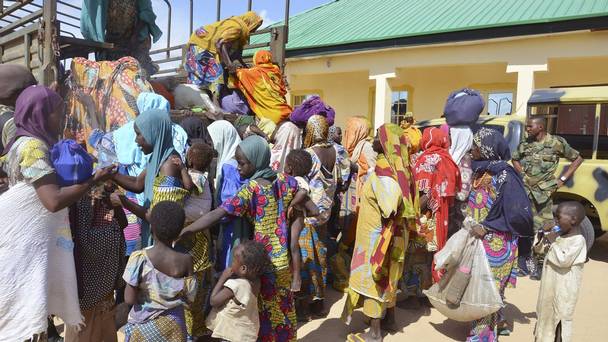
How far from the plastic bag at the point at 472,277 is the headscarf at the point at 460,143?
1048 millimetres

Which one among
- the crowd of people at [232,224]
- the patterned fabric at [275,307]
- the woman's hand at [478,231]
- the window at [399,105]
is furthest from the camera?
the window at [399,105]

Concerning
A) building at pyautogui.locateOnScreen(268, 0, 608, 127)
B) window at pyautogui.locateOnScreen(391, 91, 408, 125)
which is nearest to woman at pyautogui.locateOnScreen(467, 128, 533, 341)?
building at pyautogui.locateOnScreen(268, 0, 608, 127)

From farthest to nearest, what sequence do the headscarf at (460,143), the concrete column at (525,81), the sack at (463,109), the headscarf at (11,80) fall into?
the concrete column at (525,81) → the sack at (463,109) → the headscarf at (460,143) → the headscarf at (11,80)

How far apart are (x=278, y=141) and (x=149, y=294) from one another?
2.49 m

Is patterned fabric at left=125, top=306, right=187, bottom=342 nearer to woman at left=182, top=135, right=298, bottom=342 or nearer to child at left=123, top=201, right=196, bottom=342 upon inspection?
child at left=123, top=201, right=196, bottom=342

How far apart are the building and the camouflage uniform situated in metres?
2.96

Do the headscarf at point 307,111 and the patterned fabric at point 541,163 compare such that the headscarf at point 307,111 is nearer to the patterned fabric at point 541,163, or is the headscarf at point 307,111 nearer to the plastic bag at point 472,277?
the plastic bag at point 472,277

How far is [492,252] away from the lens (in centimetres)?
359

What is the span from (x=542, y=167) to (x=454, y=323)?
2.57 meters

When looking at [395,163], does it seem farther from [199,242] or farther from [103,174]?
[103,174]

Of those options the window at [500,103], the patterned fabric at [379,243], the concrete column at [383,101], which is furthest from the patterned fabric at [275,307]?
the window at [500,103]

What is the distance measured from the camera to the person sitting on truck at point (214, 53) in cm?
523

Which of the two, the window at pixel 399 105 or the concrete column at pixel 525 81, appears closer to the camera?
the concrete column at pixel 525 81

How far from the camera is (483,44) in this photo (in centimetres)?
912
